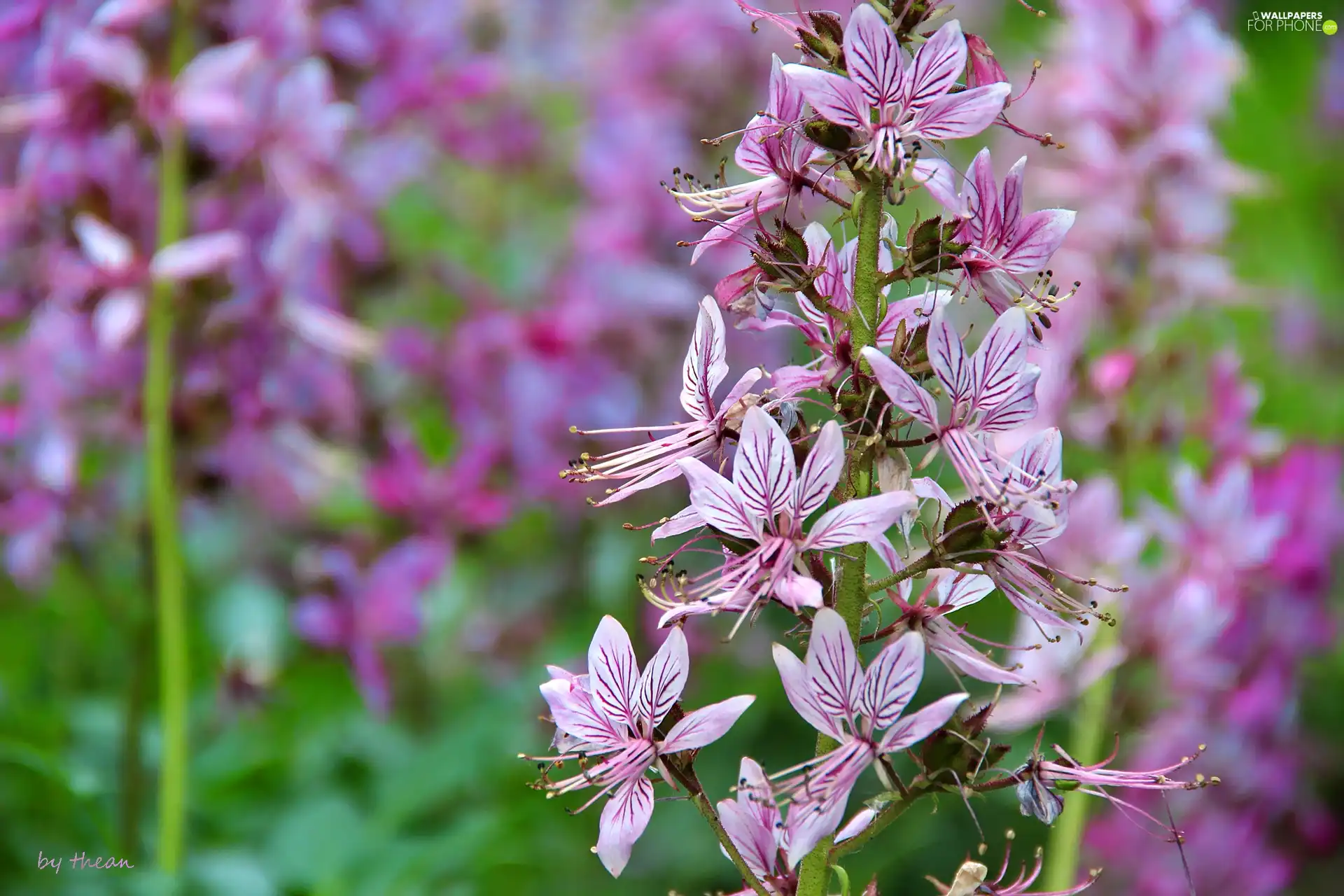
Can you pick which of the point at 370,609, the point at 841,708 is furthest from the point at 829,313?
the point at 370,609

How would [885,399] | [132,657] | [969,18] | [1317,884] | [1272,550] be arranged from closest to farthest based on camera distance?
[885,399]
[132,657]
[1272,550]
[1317,884]
[969,18]

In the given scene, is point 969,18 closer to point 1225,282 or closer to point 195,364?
point 1225,282

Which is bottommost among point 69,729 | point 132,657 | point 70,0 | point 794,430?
point 69,729

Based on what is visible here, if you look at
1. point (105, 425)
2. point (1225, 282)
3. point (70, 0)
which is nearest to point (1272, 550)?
point (1225, 282)

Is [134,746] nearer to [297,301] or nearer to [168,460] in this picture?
[168,460]

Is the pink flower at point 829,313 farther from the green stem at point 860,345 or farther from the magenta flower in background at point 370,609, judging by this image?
the magenta flower in background at point 370,609

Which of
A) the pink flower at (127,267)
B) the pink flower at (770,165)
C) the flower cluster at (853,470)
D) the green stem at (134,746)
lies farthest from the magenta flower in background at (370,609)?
the pink flower at (770,165)
